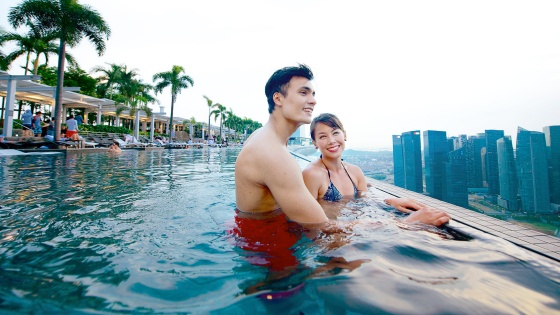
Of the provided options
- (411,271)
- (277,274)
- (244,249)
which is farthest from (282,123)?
(411,271)

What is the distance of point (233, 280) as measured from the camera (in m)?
1.19

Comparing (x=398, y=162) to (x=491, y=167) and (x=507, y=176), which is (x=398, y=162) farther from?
(x=507, y=176)

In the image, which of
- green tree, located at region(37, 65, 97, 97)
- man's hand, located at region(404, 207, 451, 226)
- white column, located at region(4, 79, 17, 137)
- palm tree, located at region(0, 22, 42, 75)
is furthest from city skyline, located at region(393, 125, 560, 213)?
green tree, located at region(37, 65, 97, 97)

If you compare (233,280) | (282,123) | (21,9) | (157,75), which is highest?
(157,75)

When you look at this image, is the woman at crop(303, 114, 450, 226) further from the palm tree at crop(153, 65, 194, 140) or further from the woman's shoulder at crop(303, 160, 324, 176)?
the palm tree at crop(153, 65, 194, 140)

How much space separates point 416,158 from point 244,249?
18.8 metres

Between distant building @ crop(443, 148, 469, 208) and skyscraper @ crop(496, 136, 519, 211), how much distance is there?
4.46ft

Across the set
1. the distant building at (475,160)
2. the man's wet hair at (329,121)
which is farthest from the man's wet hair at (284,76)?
the distant building at (475,160)

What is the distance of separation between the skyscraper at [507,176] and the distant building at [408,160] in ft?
12.8

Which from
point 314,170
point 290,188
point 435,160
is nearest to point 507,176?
point 435,160

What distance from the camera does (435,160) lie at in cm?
1441

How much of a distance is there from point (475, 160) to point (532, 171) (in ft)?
17.2

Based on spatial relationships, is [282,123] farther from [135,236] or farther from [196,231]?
[135,236]

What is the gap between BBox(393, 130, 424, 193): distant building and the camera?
52.0ft
